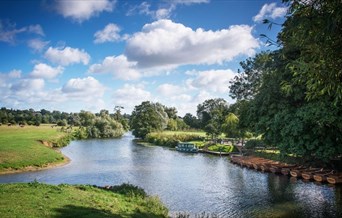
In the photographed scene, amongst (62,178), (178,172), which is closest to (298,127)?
(178,172)

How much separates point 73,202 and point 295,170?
3012 cm

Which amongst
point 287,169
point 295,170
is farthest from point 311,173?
point 287,169

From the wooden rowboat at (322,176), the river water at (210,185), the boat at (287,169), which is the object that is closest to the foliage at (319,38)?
the river water at (210,185)

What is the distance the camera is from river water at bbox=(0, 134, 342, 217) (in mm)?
25453

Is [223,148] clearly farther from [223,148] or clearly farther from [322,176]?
[322,176]

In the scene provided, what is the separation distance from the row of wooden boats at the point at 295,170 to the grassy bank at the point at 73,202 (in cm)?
2159

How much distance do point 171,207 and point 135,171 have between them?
18606 millimetres

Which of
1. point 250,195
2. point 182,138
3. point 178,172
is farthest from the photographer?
point 182,138

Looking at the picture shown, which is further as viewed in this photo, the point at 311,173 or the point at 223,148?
the point at 223,148

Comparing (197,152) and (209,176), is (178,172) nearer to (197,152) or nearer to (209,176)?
(209,176)

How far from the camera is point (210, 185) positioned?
115 ft

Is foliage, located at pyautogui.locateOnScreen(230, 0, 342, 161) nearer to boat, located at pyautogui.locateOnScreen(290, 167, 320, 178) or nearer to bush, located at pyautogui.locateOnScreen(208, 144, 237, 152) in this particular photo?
boat, located at pyautogui.locateOnScreen(290, 167, 320, 178)

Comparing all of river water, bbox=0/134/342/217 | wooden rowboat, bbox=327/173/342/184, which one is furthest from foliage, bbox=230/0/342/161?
wooden rowboat, bbox=327/173/342/184

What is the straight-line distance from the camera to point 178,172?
43312mm
